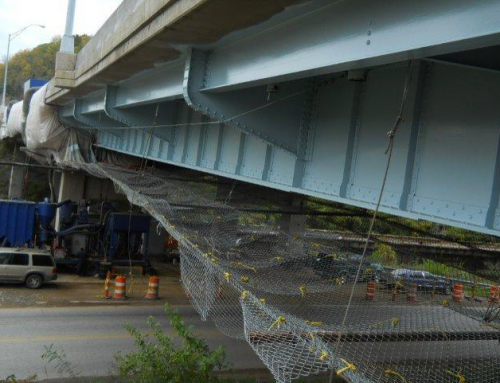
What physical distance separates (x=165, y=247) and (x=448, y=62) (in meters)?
28.6

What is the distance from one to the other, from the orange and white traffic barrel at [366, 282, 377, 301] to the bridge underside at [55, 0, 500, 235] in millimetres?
1573

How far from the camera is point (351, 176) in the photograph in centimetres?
787

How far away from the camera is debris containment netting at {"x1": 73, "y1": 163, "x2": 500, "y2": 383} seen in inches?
212

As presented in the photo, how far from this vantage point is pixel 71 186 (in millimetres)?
32062

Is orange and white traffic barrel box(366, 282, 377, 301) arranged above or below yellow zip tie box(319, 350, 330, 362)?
below

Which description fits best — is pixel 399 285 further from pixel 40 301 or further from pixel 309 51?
pixel 40 301

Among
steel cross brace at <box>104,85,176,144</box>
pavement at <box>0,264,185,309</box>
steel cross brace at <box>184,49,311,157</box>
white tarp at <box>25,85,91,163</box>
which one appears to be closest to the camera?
steel cross brace at <box>184,49,311,157</box>

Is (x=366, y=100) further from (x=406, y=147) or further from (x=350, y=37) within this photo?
(x=350, y=37)

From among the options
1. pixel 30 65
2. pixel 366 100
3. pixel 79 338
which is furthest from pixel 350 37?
pixel 30 65

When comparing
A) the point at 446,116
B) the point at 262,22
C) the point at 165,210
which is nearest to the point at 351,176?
the point at 446,116

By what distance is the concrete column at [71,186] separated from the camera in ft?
105

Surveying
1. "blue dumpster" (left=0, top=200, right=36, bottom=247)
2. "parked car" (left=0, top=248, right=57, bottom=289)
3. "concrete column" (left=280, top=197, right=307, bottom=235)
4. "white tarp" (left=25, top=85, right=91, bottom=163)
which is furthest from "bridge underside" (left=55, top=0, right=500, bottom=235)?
"white tarp" (left=25, top=85, right=91, bottom=163)

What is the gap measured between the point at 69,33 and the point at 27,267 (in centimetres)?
796

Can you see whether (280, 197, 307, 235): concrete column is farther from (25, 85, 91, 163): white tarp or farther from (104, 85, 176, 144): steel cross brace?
(25, 85, 91, 163): white tarp
